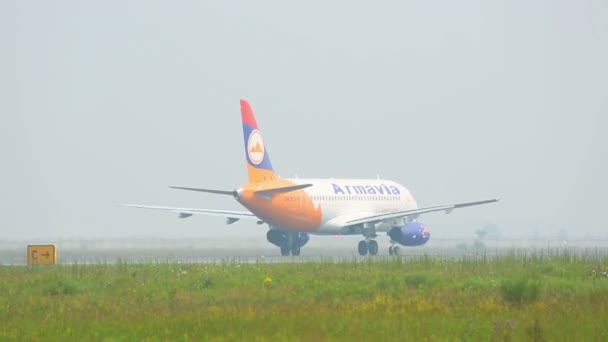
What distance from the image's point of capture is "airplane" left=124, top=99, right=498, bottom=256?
5741 centimetres

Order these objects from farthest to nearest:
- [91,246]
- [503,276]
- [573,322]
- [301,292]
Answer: [91,246], [503,276], [301,292], [573,322]

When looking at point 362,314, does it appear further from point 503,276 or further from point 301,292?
point 503,276

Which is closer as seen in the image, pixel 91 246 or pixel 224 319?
pixel 224 319

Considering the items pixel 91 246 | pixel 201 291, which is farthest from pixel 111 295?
pixel 91 246

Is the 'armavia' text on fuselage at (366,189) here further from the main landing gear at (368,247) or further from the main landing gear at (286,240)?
the main landing gear at (286,240)

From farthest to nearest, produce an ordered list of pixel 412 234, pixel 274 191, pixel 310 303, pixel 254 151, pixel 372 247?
pixel 372 247 < pixel 412 234 < pixel 254 151 < pixel 274 191 < pixel 310 303

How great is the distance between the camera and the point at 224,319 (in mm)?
21531

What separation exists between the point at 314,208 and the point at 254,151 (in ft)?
16.5

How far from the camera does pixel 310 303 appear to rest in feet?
82.1

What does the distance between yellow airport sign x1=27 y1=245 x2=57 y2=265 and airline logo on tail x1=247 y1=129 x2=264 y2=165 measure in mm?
13048

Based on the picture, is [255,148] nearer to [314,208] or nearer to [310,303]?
[314,208]

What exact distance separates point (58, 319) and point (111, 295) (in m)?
5.88

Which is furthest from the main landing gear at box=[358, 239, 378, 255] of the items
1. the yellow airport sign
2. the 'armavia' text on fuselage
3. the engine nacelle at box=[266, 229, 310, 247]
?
the yellow airport sign

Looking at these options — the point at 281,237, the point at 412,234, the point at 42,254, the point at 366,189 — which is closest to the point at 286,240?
the point at 281,237
